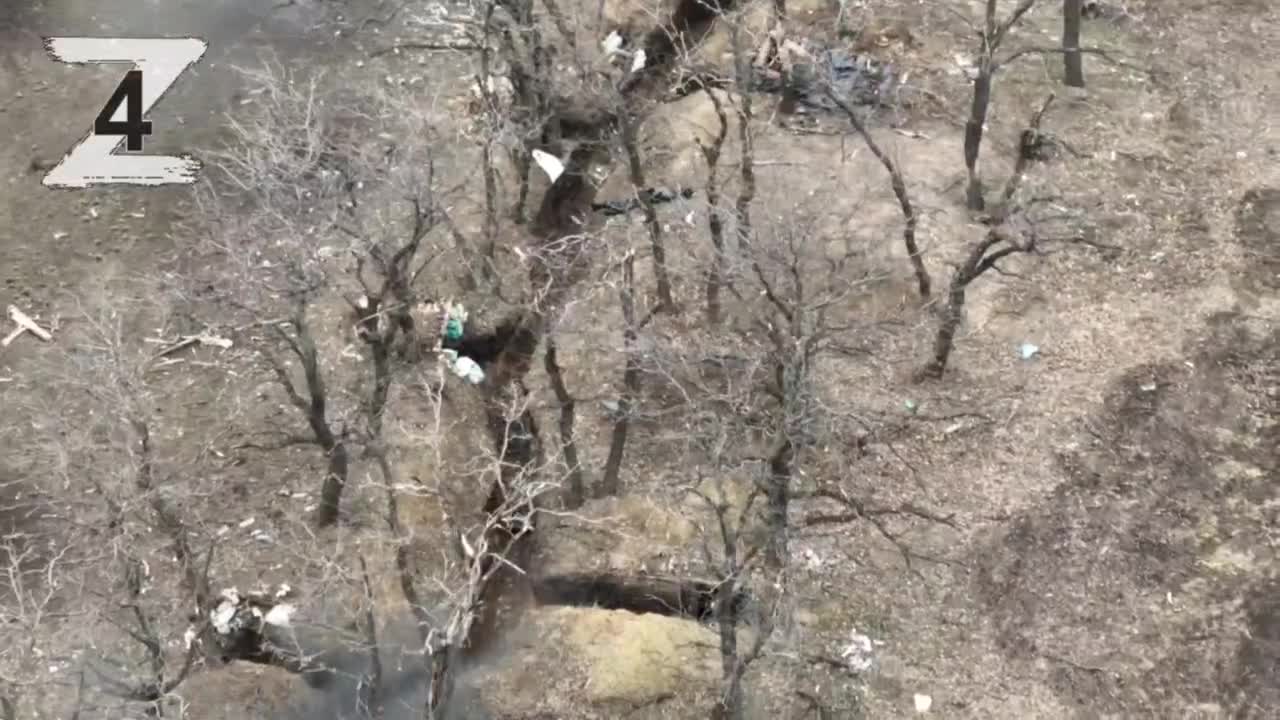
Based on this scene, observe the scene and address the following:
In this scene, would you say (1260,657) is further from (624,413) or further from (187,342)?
(187,342)

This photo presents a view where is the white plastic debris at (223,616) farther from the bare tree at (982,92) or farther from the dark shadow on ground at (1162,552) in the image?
the bare tree at (982,92)

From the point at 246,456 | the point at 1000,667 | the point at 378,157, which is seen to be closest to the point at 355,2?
the point at 378,157

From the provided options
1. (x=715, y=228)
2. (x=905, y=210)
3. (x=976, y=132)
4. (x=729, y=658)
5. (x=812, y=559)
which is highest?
(x=976, y=132)

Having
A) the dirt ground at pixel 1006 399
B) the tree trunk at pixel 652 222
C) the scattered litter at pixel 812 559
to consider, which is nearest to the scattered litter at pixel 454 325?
the dirt ground at pixel 1006 399

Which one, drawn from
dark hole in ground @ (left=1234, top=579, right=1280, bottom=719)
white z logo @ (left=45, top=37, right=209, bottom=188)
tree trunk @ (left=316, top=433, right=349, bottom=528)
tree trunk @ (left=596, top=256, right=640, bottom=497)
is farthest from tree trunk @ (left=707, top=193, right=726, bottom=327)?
white z logo @ (left=45, top=37, right=209, bottom=188)

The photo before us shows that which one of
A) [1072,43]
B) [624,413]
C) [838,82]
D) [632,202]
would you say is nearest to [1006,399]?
[624,413]
